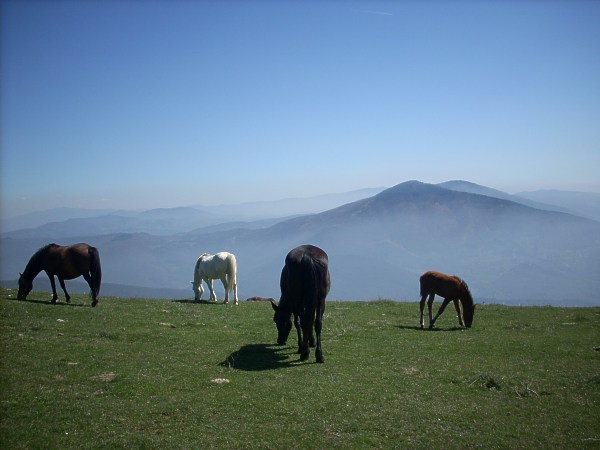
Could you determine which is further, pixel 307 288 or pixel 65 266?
pixel 65 266

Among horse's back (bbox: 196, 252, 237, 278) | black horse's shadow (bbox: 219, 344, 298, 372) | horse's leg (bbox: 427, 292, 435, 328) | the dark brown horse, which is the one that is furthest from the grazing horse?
horse's back (bbox: 196, 252, 237, 278)

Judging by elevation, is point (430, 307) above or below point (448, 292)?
below

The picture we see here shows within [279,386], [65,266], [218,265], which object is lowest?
[279,386]

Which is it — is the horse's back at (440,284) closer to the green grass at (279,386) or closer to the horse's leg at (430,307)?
the horse's leg at (430,307)

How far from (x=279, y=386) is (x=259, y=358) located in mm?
3057

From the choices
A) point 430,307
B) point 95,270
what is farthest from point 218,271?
point 430,307

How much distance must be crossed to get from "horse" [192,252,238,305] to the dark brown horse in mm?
7105

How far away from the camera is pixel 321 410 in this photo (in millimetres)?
9531

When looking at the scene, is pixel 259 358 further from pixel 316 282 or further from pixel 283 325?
pixel 316 282

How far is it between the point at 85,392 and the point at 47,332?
22.2ft

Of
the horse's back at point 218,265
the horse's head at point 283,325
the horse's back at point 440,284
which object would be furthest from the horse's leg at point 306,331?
the horse's back at point 218,265

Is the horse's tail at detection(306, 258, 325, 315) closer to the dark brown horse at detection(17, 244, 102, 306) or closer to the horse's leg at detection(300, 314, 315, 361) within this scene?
the horse's leg at detection(300, 314, 315, 361)

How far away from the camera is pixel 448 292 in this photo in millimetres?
20828

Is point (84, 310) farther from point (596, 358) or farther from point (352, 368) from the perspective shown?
point (596, 358)
